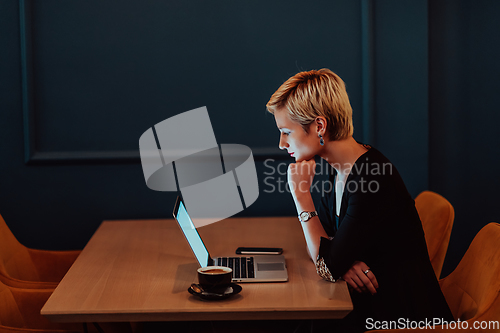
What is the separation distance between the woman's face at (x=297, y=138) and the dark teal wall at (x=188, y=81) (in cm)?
→ 81

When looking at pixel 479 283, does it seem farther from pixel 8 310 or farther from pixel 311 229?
pixel 8 310

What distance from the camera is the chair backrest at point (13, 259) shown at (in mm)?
1900

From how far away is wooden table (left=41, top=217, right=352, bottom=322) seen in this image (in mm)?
1273

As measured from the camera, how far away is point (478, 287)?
4.64 feet

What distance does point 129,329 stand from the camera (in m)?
1.70

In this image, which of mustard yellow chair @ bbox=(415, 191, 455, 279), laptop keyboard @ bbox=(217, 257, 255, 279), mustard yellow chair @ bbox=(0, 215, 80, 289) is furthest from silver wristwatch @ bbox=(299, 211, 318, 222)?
mustard yellow chair @ bbox=(0, 215, 80, 289)

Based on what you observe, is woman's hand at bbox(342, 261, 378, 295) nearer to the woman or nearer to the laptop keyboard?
the woman

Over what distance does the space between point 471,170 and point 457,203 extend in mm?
202

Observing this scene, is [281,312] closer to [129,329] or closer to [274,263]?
[274,263]

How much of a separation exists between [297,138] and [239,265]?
505 millimetres

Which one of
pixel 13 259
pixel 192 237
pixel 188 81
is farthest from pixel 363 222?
pixel 13 259

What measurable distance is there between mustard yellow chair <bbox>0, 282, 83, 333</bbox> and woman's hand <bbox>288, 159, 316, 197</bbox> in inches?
36.5

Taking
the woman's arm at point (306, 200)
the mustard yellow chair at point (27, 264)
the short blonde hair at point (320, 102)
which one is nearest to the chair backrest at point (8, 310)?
the mustard yellow chair at point (27, 264)

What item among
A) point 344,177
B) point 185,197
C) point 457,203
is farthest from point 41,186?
point 457,203
